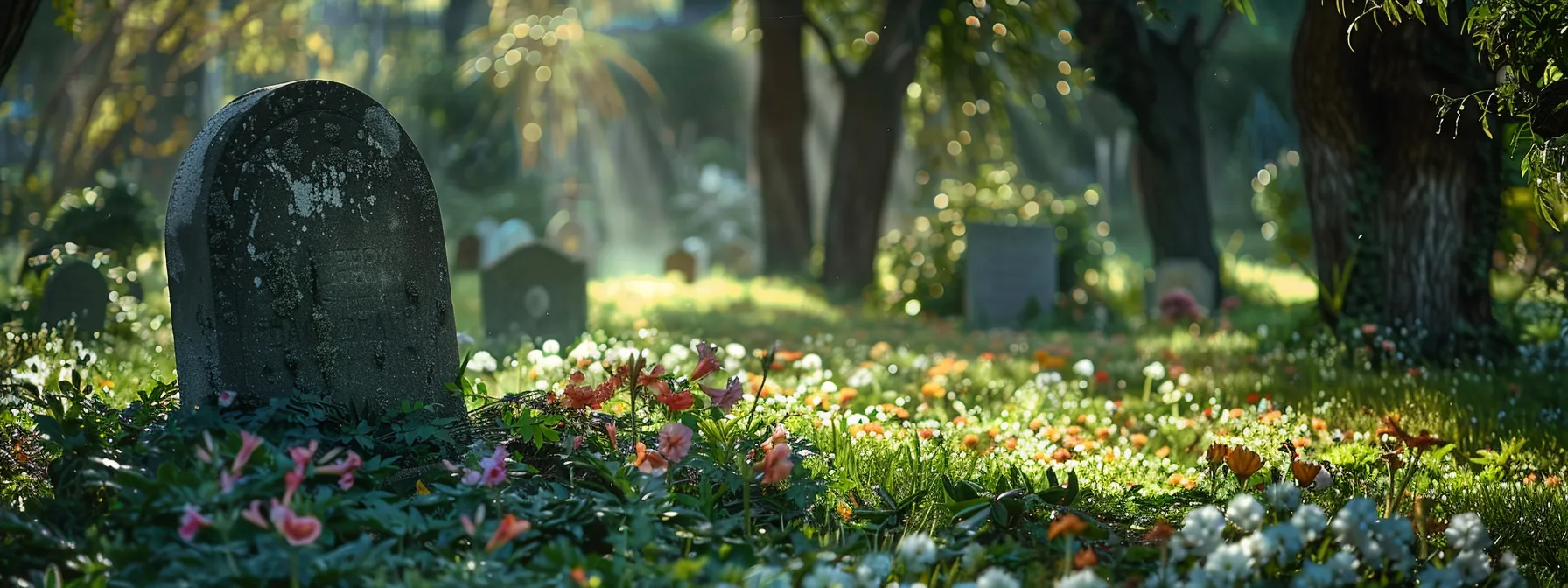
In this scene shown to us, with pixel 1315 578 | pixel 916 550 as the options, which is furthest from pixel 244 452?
pixel 1315 578

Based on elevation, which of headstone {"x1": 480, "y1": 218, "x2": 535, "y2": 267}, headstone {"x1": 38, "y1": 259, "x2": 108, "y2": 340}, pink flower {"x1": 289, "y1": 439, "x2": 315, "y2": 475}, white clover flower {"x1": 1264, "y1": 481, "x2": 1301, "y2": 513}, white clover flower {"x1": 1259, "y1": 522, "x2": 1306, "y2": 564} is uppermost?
headstone {"x1": 480, "y1": 218, "x2": 535, "y2": 267}

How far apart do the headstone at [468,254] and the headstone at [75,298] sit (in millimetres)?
13396

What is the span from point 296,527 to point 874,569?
4.27ft

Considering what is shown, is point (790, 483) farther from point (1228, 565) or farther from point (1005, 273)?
point (1005, 273)

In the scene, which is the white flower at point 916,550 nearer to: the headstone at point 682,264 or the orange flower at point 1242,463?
the orange flower at point 1242,463

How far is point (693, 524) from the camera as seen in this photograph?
3.50 m

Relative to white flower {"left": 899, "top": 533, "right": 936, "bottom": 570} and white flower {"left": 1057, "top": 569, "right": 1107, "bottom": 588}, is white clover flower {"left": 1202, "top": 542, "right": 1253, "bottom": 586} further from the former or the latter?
white flower {"left": 899, "top": 533, "right": 936, "bottom": 570}

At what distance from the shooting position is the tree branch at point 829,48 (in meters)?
14.4

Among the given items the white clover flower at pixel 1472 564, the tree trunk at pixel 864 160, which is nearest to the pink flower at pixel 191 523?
the white clover flower at pixel 1472 564

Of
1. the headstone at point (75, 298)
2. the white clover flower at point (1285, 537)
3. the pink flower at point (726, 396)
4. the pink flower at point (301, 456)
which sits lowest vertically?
the white clover flower at point (1285, 537)

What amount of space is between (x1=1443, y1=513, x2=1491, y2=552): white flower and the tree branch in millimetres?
11733

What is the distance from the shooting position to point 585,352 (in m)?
5.77

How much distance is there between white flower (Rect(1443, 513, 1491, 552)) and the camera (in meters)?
3.09

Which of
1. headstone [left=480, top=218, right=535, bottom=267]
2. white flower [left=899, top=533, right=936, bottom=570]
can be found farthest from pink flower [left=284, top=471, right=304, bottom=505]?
headstone [left=480, top=218, right=535, bottom=267]
